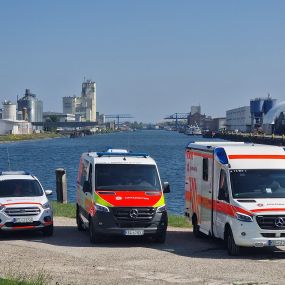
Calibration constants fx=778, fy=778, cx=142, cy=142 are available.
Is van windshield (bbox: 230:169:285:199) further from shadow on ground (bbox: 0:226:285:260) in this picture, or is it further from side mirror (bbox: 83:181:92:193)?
side mirror (bbox: 83:181:92:193)

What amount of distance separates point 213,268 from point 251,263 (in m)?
1.07

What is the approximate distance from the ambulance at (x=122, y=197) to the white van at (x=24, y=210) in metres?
1.09

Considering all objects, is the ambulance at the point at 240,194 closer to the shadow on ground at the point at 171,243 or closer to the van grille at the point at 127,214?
the shadow on ground at the point at 171,243

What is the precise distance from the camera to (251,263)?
53.4 feet

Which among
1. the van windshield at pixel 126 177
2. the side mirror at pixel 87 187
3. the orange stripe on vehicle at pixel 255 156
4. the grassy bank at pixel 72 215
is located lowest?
the grassy bank at pixel 72 215

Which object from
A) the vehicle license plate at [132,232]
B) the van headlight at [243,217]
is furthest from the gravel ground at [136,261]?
the van headlight at [243,217]

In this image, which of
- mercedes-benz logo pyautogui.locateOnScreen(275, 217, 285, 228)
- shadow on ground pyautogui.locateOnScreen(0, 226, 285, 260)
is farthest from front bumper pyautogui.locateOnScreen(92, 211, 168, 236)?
mercedes-benz logo pyautogui.locateOnScreen(275, 217, 285, 228)

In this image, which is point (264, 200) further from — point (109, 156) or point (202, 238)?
point (109, 156)

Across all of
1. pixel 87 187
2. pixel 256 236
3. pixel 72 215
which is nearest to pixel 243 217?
pixel 256 236

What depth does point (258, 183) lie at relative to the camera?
18.2 metres

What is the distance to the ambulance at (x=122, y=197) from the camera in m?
18.9

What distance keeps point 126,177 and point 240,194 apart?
3.51 meters

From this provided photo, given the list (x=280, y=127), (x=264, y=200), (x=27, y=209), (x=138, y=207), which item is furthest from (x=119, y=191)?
(x=280, y=127)

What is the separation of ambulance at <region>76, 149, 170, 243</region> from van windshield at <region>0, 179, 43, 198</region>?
132 centimetres
